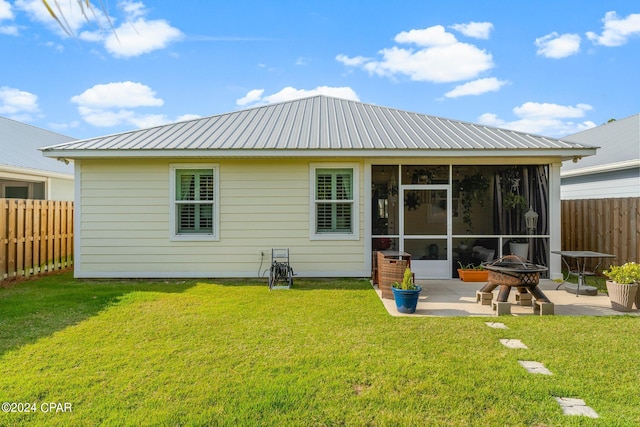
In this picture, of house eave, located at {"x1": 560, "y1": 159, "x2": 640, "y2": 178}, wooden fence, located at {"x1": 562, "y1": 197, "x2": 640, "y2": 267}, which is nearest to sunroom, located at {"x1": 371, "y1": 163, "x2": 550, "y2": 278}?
wooden fence, located at {"x1": 562, "y1": 197, "x2": 640, "y2": 267}

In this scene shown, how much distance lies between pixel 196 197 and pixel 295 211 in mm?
2058

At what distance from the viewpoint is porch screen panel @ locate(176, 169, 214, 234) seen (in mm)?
7691

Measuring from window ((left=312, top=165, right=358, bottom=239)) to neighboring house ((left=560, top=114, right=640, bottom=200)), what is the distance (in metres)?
8.08


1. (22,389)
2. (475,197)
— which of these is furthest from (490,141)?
(22,389)

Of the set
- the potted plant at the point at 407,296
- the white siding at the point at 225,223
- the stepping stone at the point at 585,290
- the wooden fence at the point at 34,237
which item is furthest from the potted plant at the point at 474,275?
the wooden fence at the point at 34,237

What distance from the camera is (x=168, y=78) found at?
9234 mm

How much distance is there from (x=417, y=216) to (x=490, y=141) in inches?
82.7

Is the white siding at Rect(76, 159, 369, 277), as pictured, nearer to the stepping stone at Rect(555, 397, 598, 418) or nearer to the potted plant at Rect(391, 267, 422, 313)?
the potted plant at Rect(391, 267, 422, 313)

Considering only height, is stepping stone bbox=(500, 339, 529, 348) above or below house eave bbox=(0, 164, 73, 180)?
below

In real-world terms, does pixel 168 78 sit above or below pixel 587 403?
above

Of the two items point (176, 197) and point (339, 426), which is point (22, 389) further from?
point (176, 197)

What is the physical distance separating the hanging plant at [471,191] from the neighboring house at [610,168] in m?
5.37

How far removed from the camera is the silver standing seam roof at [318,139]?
7152mm

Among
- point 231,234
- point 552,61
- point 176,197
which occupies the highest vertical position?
point 552,61
